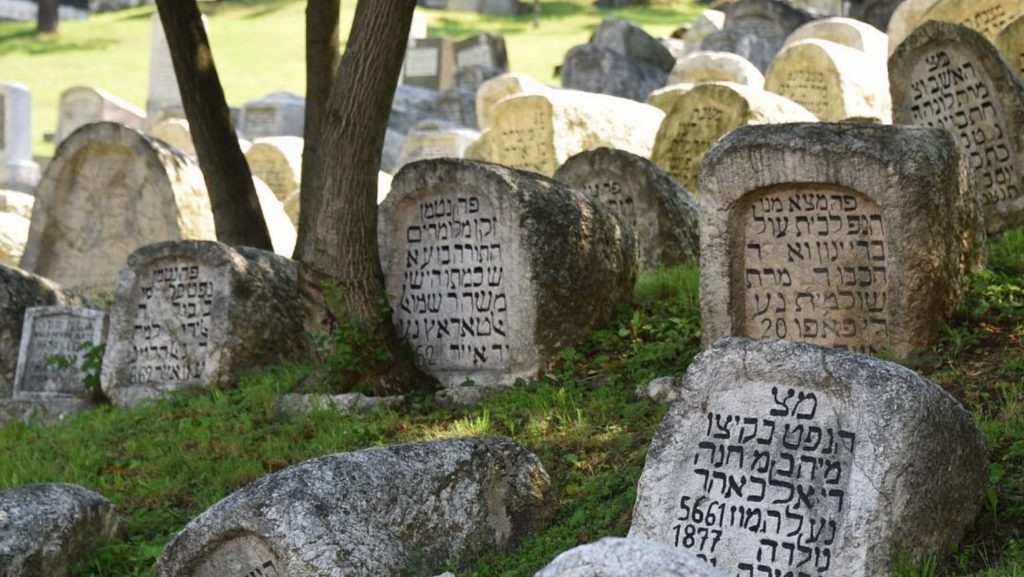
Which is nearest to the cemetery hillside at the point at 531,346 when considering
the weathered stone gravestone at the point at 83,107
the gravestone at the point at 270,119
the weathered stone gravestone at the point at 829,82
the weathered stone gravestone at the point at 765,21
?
the weathered stone gravestone at the point at 829,82

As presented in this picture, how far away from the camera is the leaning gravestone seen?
974 centimetres

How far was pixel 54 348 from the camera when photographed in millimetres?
10852

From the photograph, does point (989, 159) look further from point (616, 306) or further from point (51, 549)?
point (51, 549)

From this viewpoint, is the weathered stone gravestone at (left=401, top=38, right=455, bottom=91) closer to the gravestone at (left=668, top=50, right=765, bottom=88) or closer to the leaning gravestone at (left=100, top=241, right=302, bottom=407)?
the gravestone at (left=668, top=50, right=765, bottom=88)

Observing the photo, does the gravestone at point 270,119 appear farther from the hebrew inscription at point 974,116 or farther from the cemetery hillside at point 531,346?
the hebrew inscription at point 974,116

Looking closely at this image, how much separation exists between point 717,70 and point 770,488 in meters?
15.9

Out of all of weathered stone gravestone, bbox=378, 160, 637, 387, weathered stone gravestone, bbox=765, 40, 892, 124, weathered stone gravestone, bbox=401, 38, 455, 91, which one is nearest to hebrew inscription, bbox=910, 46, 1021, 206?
weathered stone gravestone, bbox=378, 160, 637, 387

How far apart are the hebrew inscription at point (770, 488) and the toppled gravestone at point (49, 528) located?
107 inches

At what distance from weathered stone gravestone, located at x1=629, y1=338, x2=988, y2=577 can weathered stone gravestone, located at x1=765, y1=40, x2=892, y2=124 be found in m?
12.2

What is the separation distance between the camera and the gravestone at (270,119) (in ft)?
85.0

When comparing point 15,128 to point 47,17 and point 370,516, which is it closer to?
point 47,17

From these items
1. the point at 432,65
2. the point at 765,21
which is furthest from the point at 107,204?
the point at 432,65

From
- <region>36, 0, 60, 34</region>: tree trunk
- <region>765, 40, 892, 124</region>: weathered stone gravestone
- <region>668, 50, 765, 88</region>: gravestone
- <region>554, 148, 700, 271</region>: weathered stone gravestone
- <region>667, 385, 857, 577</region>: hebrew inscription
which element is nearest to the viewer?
<region>667, 385, 857, 577</region>: hebrew inscription

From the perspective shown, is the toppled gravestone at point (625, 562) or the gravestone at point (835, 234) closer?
the toppled gravestone at point (625, 562)
